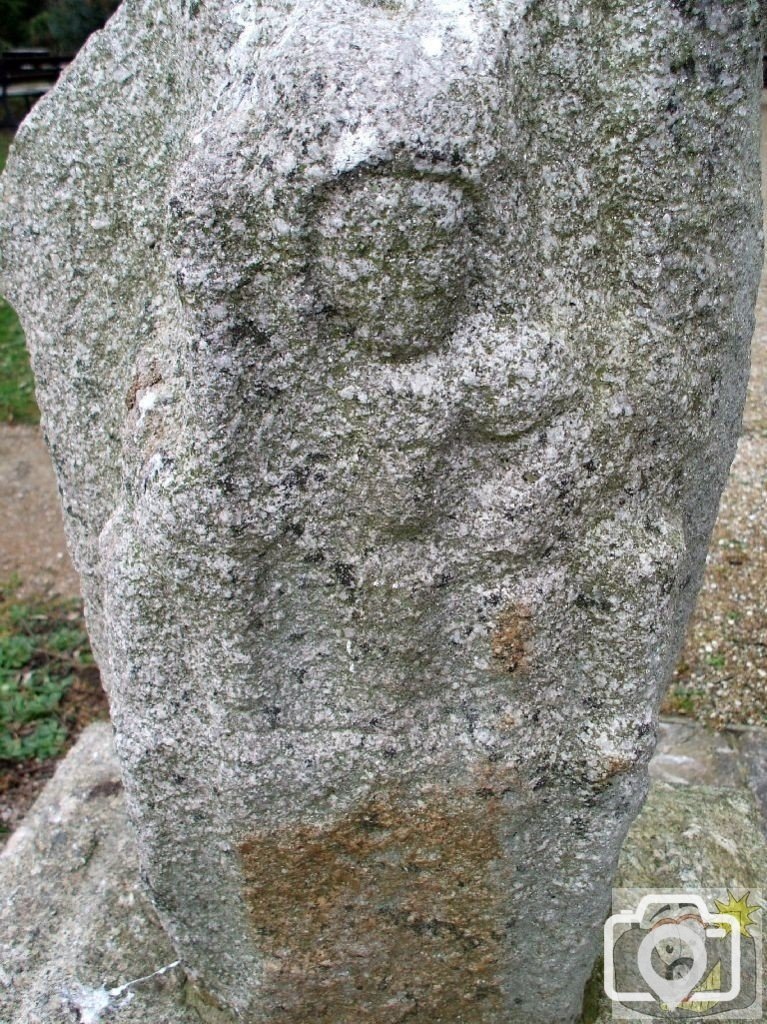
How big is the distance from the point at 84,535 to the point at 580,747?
0.63m

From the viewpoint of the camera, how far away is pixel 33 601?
286 centimetres

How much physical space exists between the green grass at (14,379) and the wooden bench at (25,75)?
4.01m

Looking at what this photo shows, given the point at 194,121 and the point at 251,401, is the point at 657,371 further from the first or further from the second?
the point at 194,121

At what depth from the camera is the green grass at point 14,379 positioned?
4051 mm

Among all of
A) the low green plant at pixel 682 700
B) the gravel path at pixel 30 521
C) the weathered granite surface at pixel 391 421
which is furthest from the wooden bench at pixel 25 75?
the weathered granite surface at pixel 391 421

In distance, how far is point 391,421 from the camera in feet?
2.89

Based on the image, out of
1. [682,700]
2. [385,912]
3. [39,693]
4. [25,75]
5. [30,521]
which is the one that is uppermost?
[25,75]

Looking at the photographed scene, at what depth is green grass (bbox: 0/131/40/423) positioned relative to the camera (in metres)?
4.05

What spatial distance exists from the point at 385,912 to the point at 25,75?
851cm

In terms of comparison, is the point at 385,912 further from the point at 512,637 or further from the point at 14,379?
the point at 14,379

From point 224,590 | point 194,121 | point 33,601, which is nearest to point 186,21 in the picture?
point 194,121

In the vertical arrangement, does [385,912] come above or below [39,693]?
above

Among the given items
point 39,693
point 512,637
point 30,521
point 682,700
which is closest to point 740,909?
point 512,637

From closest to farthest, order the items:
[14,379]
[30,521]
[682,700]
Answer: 1. [682,700]
2. [30,521]
3. [14,379]
